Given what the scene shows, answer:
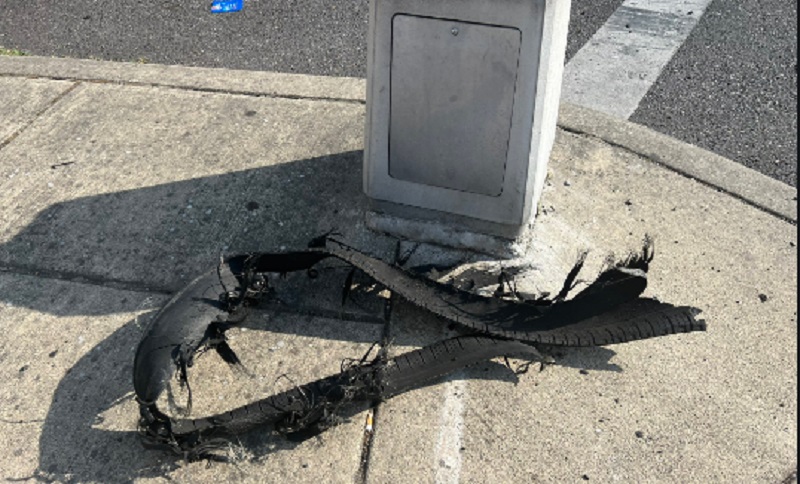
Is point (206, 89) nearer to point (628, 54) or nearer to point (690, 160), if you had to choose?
point (690, 160)

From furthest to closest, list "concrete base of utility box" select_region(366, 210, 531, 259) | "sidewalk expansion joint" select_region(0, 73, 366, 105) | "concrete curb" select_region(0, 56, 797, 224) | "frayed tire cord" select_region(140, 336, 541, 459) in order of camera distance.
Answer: "sidewalk expansion joint" select_region(0, 73, 366, 105) → "concrete curb" select_region(0, 56, 797, 224) → "concrete base of utility box" select_region(366, 210, 531, 259) → "frayed tire cord" select_region(140, 336, 541, 459)

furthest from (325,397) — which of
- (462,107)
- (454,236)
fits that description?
(462,107)

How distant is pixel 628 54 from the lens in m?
5.23

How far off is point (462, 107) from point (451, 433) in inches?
46.3

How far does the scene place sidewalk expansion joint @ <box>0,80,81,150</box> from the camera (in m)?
3.90

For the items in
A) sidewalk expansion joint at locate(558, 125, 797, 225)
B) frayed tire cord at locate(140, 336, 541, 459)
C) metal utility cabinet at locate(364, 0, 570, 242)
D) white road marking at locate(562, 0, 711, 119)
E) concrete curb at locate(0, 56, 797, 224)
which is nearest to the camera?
frayed tire cord at locate(140, 336, 541, 459)

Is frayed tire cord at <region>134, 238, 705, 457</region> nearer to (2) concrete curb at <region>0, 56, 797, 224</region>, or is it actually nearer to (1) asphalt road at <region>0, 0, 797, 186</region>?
(2) concrete curb at <region>0, 56, 797, 224</region>

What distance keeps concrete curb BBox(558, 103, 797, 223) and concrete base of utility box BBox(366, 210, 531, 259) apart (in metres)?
1.05

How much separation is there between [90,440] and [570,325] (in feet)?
5.62

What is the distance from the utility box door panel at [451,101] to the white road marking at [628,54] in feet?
6.39

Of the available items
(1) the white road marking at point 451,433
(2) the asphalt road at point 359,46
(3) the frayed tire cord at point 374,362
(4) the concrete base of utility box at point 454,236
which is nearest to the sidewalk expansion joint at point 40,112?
(2) the asphalt road at point 359,46

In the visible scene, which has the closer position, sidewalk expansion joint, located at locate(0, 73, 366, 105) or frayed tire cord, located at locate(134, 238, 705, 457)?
frayed tire cord, located at locate(134, 238, 705, 457)

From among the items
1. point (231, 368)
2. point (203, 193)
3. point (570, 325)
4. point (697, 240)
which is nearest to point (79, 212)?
point (203, 193)

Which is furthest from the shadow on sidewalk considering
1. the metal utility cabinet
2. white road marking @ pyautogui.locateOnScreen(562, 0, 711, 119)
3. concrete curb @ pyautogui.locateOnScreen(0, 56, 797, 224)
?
white road marking @ pyautogui.locateOnScreen(562, 0, 711, 119)
